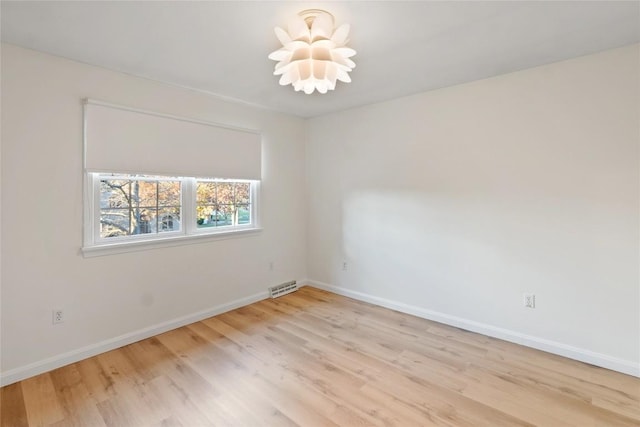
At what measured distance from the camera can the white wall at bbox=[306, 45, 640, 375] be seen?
7.58 ft

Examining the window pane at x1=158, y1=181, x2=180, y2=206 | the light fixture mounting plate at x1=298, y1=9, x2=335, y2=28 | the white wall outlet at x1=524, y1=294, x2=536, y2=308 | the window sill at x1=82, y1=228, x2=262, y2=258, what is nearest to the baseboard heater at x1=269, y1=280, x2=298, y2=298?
the window sill at x1=82, y1=228, x2=262, y2=258

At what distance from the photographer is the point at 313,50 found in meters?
1.80

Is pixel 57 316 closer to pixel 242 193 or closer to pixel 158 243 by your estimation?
pixel 158 243

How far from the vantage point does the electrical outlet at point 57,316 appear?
2.37 m

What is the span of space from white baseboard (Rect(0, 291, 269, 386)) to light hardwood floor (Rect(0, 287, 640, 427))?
0.19 ft

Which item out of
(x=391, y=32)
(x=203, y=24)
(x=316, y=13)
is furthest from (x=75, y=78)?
(x=391, y=32)

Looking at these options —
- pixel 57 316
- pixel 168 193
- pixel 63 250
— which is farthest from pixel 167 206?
pixel 57 316

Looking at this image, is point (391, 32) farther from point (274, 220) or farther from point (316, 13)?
point (274, 220)

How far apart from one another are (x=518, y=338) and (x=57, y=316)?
13.0 feet

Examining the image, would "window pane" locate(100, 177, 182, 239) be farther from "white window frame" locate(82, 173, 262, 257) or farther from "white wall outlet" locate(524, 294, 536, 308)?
"white wall outlet" locate(524, 294, 536, 308)

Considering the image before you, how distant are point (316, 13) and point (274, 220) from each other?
8.80 feet

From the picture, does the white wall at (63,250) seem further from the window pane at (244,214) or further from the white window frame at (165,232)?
the window pane at (244,214)

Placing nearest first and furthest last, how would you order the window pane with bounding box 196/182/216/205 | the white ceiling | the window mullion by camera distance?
1. the white ceiling
2. the window mullion
3. the window pane with bounding box 196/182/216/205

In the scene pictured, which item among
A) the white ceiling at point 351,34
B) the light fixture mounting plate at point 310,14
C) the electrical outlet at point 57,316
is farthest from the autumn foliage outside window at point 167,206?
the light fixture mounting plate at point 310,14
